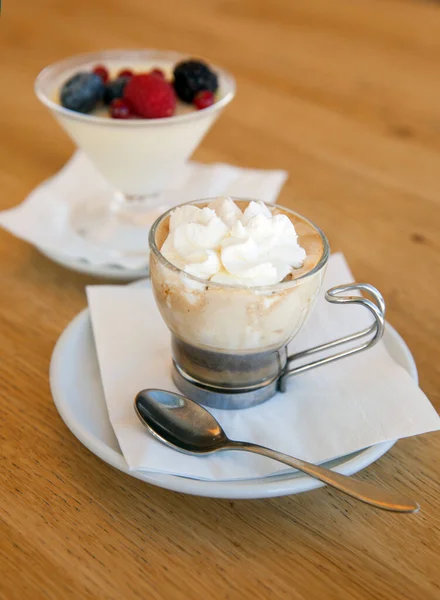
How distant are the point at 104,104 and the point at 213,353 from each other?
18.0 inches

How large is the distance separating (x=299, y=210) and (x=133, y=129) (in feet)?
0.90

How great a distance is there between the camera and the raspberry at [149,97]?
794 mm

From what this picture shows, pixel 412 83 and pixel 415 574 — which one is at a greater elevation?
pixel 415 574

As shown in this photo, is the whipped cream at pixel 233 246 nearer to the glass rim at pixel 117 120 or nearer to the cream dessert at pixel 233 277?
the cream dessert at pixel 233 277

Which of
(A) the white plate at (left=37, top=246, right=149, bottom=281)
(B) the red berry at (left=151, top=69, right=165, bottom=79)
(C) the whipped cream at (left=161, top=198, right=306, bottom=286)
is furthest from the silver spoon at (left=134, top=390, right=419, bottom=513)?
(B) the red berry at (left=151, top=69, right=165, bottom=79)

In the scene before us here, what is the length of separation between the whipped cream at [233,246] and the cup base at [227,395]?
11cm

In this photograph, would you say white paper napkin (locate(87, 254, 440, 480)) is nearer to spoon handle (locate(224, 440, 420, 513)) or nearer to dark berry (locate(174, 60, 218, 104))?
spoon handle (locate(224, 440, 420, 513))

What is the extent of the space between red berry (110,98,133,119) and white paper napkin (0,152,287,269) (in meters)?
0.15

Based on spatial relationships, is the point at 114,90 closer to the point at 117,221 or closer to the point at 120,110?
the point at 120,110

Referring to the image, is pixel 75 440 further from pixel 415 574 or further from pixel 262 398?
Result: pixel 415 574

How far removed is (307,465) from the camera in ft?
1.51

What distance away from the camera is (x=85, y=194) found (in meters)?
0.93

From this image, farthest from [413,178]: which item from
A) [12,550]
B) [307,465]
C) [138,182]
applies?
[12,550]

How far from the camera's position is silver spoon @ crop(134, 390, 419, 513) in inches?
17.4
